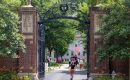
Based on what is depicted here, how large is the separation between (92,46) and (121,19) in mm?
3927

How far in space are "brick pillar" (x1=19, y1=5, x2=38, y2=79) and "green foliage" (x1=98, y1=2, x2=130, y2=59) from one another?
445 centimetres

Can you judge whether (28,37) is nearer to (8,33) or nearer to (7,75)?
(7,75)

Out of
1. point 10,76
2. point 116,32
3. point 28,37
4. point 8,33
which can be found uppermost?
point 116,32

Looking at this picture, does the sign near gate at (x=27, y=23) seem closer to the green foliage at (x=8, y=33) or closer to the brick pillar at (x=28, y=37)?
the brick pillar at (x=28, y=37)

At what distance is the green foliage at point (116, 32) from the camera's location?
21531 millimetres

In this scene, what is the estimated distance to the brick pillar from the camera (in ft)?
84.7

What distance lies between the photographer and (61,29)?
5300cm

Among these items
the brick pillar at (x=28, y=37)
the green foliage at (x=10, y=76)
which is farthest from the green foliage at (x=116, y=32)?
the green foliage at (x=10, y=76)

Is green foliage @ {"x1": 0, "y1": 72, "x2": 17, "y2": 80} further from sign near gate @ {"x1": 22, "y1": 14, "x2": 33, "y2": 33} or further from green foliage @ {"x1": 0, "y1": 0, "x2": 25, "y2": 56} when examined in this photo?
sign near gate @ {"x1": 22, "y1": 14, "x2": 33, "y2": 33}

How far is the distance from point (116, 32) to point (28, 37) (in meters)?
6.11

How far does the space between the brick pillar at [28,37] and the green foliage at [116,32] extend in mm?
4449

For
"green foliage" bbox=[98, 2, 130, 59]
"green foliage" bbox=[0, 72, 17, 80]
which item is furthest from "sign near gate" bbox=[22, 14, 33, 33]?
"green foliage" bbox=[98, 2, 130, 59]

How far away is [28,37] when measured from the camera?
25.8 metres

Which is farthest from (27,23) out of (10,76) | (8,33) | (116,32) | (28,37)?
(116,32)
